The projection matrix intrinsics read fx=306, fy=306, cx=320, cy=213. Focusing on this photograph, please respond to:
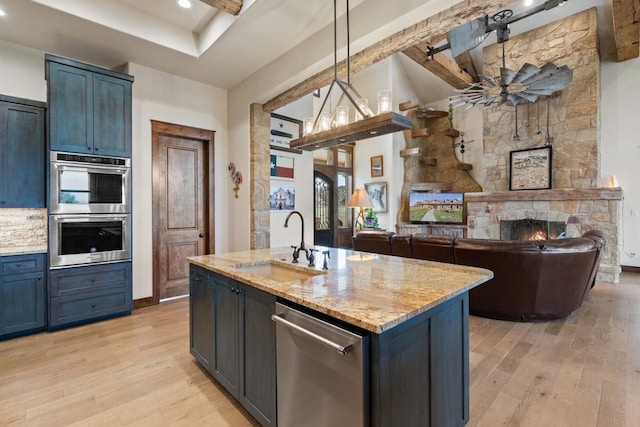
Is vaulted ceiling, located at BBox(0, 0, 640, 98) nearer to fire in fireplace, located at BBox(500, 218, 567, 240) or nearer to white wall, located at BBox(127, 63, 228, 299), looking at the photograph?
white wall, located at BBox(127, 63, 228, 299)

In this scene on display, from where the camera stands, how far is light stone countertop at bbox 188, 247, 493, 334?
1.23m

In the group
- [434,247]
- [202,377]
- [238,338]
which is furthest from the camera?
[434,247]

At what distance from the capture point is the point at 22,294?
3.14 metres

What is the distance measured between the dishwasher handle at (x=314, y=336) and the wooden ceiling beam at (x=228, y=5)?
2.97 metres

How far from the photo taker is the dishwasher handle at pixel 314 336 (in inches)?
46.9

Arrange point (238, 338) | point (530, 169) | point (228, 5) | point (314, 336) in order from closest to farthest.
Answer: point (314, 336) → point (238, 338) → point (228, 5) → point (530, 169)

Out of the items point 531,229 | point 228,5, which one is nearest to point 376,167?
point 531,229

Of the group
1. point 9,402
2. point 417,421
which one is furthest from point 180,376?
point 417,421

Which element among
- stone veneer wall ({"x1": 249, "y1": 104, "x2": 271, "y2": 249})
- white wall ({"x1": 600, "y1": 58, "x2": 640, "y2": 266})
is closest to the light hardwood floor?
stone veneer wall ({"x1": 249, "y1": 104, "x2": 271, "y2": 249})

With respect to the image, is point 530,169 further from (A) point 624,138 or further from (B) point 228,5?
(B) point 228,5

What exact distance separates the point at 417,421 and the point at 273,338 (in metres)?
0.78

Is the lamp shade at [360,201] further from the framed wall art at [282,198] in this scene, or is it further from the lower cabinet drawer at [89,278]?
the lower cabinet drawer at [89,278]

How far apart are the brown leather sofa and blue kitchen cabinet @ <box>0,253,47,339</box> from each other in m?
4.40

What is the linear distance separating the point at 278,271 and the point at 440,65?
5.55 meters
